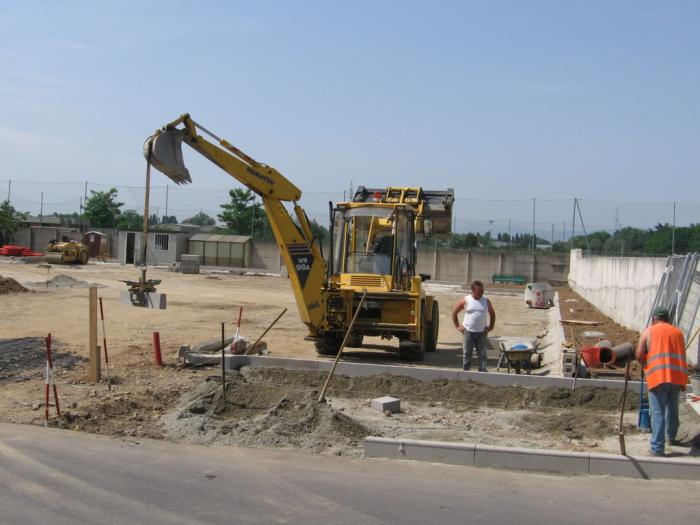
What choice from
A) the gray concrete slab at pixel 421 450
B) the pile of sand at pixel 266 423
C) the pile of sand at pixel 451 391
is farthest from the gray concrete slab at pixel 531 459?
the pile of sand at pixel 451 391

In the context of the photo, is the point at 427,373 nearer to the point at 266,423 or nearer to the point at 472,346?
the point at 472,346

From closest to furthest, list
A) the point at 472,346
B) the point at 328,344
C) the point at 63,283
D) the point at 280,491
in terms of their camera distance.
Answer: the point at 280,491 → the point at 472,346 → the point at 328,344 → the point at 63,283

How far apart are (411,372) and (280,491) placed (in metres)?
5.35

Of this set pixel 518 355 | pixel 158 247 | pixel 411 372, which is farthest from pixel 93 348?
pixel 158 247

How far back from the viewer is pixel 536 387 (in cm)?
1105

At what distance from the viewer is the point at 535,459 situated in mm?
7617

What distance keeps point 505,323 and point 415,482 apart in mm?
17922

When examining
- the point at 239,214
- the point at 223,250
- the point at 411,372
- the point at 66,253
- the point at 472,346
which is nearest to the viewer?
the point at 411,372

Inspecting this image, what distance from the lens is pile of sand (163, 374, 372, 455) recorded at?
841 cm

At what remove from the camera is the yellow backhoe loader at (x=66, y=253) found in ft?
156

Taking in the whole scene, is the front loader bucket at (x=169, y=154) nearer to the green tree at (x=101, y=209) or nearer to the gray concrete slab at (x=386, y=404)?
the gray concrete slab at (x=386, y=404)

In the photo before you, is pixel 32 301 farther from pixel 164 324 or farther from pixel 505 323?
pixel 505 323

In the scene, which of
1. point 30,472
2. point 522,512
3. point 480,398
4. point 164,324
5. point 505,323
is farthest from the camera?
point 505,323

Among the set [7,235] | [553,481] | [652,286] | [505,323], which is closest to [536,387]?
[553,481]
